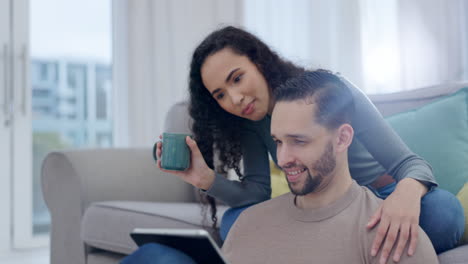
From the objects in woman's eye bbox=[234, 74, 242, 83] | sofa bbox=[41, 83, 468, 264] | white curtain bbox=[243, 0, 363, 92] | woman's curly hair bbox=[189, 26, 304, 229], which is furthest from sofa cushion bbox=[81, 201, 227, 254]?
white curtain bbox=[243, 0, 363, 92]

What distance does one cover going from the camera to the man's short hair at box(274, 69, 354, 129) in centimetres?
107

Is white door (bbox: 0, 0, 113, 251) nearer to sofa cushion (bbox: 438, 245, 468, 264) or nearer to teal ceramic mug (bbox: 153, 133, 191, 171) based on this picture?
teal ceramic mug (bbox: 153, 133, 191, 171)

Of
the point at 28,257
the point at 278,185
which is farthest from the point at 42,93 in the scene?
the point at 278,185

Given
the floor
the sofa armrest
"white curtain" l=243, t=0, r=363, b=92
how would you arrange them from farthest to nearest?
"white curtain" l=243, t=0, r=363, b=92 < the floor < the sofa armrest

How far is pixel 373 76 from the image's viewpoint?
4344 mm

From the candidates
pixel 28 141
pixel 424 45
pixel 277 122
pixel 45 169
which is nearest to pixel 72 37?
pixel 28 141

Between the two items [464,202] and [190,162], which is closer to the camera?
[464,202]

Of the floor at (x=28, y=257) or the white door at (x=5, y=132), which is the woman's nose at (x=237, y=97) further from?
the white door at (x=5, y=132)

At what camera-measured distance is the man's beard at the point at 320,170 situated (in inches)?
41.3

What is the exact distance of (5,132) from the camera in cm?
353

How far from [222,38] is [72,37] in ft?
8.71

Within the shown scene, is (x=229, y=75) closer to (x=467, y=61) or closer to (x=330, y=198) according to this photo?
(x=330, y=198)

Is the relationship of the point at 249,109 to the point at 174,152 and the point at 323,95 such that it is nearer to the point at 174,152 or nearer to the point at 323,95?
the point at 174,152

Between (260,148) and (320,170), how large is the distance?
660 millimetres
